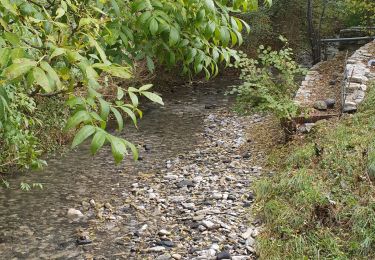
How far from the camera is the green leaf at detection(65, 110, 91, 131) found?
1418mm

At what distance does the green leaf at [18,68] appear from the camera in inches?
51.2

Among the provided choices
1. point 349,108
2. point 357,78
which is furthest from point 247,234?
point 357,78

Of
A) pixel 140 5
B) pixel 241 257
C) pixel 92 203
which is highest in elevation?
pixel 140 5

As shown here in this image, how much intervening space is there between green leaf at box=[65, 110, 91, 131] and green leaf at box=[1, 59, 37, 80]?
0.20m

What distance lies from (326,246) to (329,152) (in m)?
1.99

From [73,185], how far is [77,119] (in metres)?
5.95

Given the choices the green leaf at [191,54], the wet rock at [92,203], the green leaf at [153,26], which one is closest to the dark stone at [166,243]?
the wet rock at [92,203]

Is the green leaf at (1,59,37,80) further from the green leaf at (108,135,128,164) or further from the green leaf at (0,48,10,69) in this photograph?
the green leaf at (108,135,128,164)

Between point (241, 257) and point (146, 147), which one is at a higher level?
point (146, 147)

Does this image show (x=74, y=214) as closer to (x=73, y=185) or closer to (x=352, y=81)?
(x=73, y=185)

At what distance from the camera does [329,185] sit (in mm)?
5586

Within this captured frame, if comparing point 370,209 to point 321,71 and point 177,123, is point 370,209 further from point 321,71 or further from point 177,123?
point 321,71

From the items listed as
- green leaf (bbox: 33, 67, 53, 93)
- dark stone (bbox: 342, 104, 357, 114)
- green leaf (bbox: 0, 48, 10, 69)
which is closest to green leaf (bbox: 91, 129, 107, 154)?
green leaf (bbox: 33, 67, 53, 93)

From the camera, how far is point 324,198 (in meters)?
5.16
